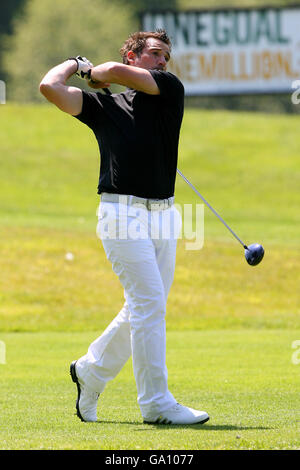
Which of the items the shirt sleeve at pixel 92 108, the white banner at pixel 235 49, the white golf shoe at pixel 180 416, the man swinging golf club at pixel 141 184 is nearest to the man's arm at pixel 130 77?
the man swinging golf club at pixel 141 184

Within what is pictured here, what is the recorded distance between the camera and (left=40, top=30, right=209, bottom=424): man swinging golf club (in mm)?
5484

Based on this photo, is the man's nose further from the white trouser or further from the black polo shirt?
the white trouser

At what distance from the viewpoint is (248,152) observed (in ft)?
101

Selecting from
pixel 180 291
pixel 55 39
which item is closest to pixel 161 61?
pixel 180 291

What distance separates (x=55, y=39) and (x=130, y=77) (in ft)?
208

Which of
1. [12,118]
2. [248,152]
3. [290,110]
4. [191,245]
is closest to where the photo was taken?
[191,245]

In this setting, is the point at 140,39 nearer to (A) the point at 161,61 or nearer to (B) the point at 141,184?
(A) the point at 161,61

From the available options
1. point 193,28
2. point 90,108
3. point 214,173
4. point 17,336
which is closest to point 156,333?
point 90,108

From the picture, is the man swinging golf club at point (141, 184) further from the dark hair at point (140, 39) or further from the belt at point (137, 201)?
the dark hair at point (140, 39)

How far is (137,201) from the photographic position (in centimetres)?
551

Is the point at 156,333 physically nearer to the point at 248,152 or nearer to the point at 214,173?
the point at 214,173

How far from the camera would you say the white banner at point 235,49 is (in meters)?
29.8

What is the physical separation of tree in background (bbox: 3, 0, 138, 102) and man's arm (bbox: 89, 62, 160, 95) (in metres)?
60.0
